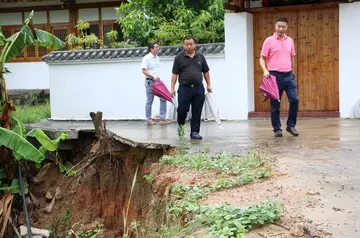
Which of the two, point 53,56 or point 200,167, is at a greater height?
point 53,56

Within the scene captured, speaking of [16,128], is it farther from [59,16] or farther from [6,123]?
[59,16]

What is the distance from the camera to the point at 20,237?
8.66 metres

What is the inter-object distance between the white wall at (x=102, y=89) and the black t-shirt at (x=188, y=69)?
467 centimetres

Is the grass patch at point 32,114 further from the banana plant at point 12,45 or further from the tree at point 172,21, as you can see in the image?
the banana plant at point 12,45

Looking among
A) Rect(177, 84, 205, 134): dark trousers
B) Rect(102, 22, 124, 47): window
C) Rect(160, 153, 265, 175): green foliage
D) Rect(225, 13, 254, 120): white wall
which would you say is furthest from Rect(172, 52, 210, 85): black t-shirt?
Rect(102, 22, 124, 47): window

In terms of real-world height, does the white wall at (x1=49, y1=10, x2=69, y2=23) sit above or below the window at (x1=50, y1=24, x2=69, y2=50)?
above

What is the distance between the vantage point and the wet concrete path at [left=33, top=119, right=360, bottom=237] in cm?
521

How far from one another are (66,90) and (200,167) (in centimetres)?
947

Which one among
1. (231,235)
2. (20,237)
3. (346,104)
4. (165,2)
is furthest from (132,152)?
(165,2)

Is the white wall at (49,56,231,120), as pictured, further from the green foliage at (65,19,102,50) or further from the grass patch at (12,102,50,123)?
the green foliage at (65,19,102,50)

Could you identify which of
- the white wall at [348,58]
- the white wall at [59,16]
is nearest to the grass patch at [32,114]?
the white wall at [59,16]

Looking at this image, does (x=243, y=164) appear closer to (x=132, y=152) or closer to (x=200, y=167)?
(x=200, y=167)

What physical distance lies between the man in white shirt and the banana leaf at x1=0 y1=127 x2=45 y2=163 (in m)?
5.57

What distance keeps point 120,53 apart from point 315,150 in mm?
8071
